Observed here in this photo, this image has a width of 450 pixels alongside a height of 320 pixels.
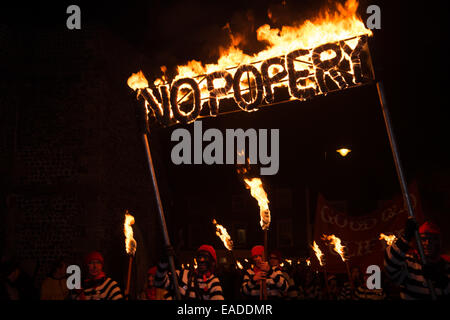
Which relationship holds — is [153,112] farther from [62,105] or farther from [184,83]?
[62,105]

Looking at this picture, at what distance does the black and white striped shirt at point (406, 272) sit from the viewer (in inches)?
188

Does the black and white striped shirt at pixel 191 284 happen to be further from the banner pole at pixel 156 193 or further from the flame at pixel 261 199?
the banner pole at pixel 156 193

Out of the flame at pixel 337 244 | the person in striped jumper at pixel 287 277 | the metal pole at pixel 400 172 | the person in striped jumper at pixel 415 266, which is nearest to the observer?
the metal pole at pixel 400 172

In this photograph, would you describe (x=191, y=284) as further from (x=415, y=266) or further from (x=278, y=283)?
(x=415, y=266)

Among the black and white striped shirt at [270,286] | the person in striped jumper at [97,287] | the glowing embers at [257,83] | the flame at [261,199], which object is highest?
the glowing embers at [257,83]

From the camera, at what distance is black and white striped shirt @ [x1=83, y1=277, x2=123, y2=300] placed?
23.1ft

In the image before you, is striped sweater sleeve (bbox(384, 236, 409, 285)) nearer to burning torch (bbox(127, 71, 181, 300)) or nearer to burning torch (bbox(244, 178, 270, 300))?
burning torch (bbox(244, 178, 270, 300))

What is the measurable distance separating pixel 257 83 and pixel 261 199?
180 centimetres

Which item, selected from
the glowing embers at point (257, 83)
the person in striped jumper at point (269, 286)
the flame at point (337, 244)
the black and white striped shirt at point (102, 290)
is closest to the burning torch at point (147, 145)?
the glowing embers at point (257, 83)

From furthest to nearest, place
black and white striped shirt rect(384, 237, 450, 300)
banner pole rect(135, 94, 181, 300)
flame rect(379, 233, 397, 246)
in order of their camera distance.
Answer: flame rect(379, 233, 397, 246), banner pole rect(135, 94, 181, 300), black and white striped shirt rect(384, 237, 450, 300)

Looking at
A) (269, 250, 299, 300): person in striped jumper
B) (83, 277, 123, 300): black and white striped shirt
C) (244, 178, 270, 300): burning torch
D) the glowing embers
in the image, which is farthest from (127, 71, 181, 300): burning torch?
(269, 250, 299, 300): person in striped jumper

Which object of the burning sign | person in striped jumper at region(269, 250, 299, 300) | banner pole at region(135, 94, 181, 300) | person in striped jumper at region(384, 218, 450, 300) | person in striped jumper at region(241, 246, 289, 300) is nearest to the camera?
person in striped jumper at region(384, 218, 450, 300)

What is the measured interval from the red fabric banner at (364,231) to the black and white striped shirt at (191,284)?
544cm
